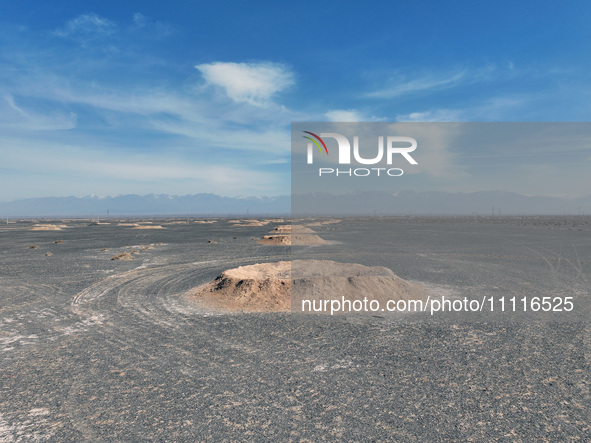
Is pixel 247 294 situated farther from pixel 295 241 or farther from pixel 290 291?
pixel 295 241

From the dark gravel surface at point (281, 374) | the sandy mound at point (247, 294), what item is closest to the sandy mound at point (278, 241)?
the sandy mound at point (247, 294)

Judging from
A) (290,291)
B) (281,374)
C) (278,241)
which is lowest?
(281,374)

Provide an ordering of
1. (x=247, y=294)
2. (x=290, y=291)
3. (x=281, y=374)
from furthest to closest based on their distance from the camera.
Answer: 1. (x=290, y=291)
2. (x=247, y=294)
3. (x=281, y=374)

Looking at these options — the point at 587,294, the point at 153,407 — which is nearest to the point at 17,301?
the point at 153,407

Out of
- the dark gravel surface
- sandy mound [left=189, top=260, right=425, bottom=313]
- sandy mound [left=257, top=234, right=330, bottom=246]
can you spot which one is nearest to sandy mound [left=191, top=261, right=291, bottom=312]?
sandy mound [left=189, top=260, right=425, bottom=313]

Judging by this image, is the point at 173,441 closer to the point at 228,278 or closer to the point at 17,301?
the point at 228,278

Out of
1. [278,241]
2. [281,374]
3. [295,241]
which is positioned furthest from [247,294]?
[278,241]

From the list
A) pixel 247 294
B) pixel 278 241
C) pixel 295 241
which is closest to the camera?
pixel 247 294

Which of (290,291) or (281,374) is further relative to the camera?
(290,291)

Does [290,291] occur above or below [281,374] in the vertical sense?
above

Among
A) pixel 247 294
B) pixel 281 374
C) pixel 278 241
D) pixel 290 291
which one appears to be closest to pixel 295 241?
pixel 278 241

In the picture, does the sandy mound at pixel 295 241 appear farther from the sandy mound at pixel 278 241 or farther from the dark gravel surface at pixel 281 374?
the dark gravel surface at pixel 281 374

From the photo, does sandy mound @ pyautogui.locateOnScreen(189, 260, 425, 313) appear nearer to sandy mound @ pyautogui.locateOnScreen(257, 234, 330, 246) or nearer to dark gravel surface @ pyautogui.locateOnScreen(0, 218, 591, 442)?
dark gravel surface @ pyautogui.locateOnScreen(0, 218, 591, 442)
